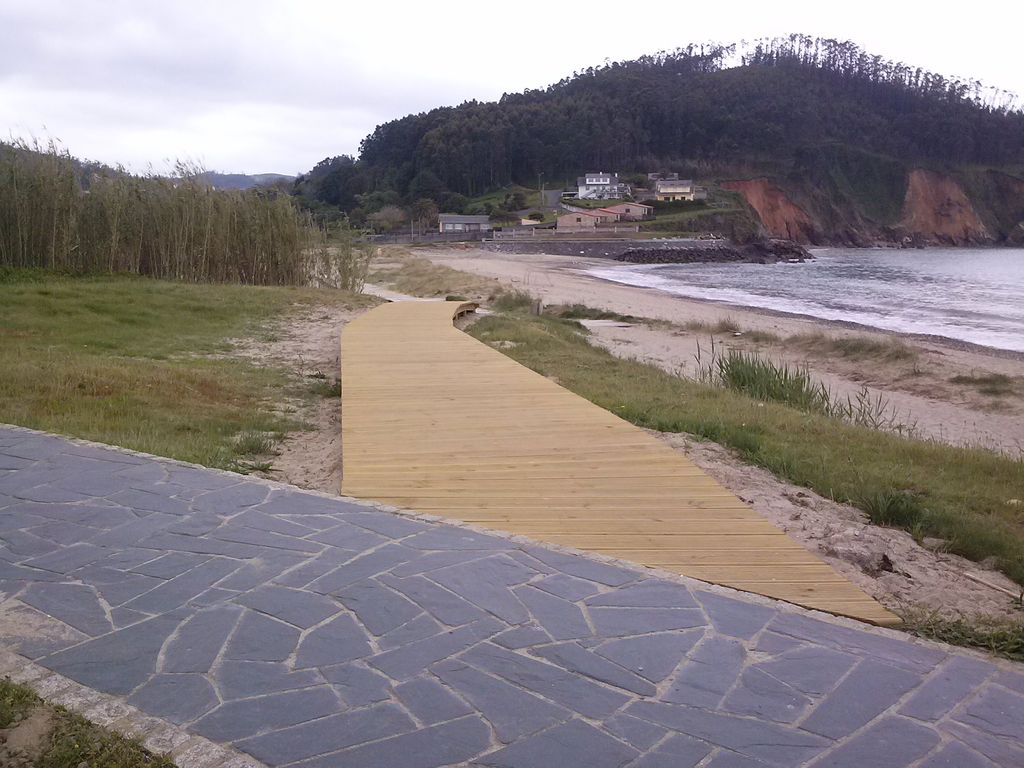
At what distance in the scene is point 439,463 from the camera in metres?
5.08

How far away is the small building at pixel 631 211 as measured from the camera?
7706cm

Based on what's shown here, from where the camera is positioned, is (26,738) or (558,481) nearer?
(26,738)

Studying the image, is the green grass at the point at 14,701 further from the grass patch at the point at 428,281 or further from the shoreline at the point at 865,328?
the grass patch at the point at 428,281

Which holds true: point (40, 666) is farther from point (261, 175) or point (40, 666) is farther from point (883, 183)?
point (883, 183)

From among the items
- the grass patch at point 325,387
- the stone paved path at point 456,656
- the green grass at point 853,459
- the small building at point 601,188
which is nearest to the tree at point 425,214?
the small building at point 601,188

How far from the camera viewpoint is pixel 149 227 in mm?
16328

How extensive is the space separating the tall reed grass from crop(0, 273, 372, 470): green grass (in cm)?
96

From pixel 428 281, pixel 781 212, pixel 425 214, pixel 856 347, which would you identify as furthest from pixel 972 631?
pixel 781 212

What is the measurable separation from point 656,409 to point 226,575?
189 inches

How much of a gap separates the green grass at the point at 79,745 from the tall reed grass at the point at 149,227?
13.6m

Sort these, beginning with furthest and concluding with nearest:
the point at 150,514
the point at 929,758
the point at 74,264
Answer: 1. the point at 74,264
2. the point at 150,514
3. the point at 929,758

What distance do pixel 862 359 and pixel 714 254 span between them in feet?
153

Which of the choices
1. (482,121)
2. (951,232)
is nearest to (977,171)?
(951,232)

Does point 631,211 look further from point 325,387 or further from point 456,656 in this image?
point 456,656
